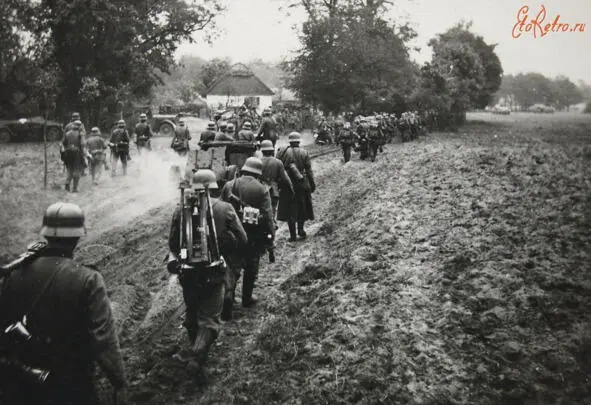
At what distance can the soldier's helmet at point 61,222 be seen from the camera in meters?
3.16

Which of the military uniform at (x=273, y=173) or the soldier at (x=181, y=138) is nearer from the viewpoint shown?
the military uniform at (x=273, y=173)

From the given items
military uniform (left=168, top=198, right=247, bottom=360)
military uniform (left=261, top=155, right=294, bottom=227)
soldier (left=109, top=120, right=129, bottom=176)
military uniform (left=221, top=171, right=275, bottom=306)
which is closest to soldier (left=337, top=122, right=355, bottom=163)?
soldier (left=109, top=120, right=129, bottom=176)

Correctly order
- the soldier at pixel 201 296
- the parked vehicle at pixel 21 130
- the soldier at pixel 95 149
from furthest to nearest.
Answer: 1. the parked vehicle at pixel 21 130
2. the soldier at pixel 95 149
3. the soldier at pixel 201 296

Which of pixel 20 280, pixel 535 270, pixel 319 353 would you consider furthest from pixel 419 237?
pixel 20 280

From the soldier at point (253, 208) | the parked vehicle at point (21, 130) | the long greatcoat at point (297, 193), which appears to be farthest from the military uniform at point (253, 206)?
the parked vehicle at point (21, 130)

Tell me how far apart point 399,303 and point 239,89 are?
159ft

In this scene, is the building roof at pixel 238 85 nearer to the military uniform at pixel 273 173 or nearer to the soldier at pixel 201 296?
the military uniform at pixel 273 173

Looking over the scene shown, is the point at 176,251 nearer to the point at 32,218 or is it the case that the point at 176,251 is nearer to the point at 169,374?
the point at 169,374

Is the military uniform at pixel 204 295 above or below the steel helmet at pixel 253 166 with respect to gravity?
below

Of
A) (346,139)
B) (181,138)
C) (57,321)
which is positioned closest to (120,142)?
(181,138)

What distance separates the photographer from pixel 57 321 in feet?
10.1

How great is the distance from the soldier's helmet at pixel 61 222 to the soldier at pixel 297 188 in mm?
5676

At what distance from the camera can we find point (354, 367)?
4766 mm

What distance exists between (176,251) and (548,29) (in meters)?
4.94
